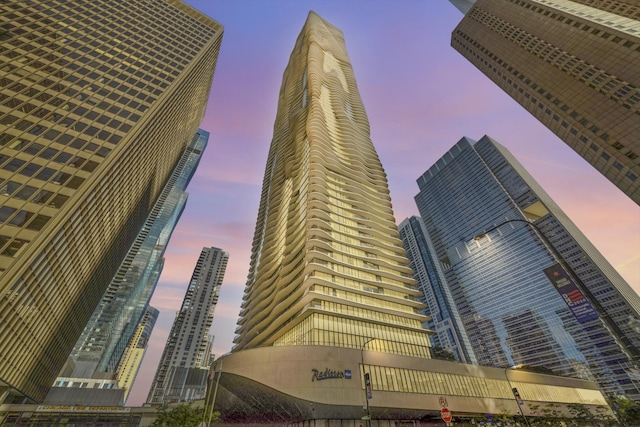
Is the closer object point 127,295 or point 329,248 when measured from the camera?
point 329,248

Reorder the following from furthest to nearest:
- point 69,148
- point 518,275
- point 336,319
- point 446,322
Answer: point 446,322, point 518,275, point 336,319, point 69,148

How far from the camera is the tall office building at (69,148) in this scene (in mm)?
37312

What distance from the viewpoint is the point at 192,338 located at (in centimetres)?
15588

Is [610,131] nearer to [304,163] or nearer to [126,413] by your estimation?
[304,163]

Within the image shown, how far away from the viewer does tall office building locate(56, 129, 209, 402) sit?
13388 cm

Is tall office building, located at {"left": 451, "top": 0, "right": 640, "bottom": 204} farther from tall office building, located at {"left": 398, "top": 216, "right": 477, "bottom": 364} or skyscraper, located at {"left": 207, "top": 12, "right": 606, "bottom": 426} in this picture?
tall office building, located at {"left": 398, "top": 216, "right": 477, "bottom": 364}

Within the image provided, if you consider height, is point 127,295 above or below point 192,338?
above

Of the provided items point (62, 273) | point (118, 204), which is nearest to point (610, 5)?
point (118, 204)

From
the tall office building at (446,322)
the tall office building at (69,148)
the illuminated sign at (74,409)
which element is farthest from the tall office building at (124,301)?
the tall office building at (446,322)

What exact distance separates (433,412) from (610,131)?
76808mm

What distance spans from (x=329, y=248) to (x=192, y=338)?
13045 centimetres

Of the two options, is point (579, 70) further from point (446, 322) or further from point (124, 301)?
point (124, 301)

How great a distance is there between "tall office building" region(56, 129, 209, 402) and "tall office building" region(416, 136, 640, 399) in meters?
176

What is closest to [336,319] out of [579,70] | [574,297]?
[574,297]
